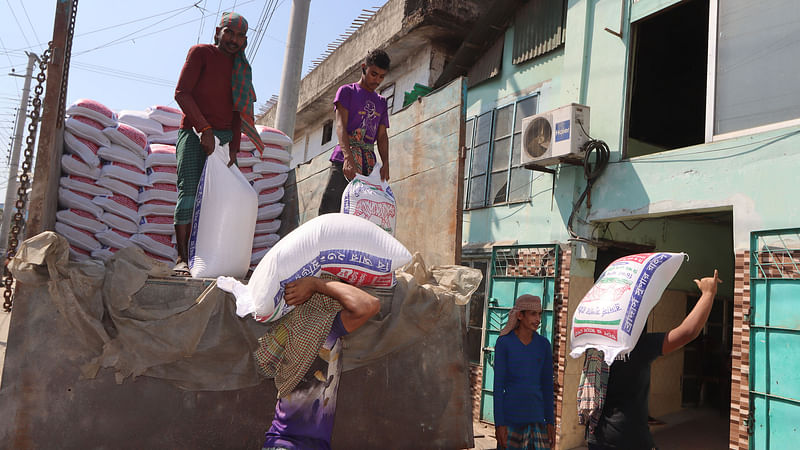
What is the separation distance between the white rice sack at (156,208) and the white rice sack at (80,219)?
0.40 metres

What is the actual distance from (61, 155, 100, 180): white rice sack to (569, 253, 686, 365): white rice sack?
3.87 meters

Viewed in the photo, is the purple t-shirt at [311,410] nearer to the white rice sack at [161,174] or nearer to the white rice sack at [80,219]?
the white rice sack at [80,219]

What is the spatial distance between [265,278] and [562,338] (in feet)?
16.4

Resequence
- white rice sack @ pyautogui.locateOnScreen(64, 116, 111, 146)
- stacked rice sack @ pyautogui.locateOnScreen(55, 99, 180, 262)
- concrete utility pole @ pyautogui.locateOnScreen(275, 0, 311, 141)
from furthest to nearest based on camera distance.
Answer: concrete utility pole @ pyautogui.locateOnScreen(275, 0, 311, 141) → white rice sack @ pyautogui.locateOnScreen(64, 116, 111, 146) → stacked rice sack @ pyautogui.locateOnScreen(55, 99, 180, 262)

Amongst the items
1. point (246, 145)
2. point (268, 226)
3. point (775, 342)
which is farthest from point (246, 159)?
point (775, 342)

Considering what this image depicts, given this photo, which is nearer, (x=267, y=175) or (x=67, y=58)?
(x=67, y=58)

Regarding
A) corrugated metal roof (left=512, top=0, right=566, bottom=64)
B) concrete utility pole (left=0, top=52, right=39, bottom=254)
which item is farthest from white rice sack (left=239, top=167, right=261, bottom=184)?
concrete utility pole (left=0, top=52, right=39, bottom=254)

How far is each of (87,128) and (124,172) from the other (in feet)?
1.47

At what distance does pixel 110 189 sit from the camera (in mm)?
4625

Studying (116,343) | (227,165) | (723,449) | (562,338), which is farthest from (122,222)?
(723,449)

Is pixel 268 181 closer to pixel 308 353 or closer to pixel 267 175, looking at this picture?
pixel 267 175

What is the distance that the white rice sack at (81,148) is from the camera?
439 cm

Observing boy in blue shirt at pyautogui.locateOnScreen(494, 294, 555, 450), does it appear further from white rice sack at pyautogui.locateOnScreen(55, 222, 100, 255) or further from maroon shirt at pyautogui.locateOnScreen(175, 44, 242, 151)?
white rice sack at pyautogui.locateOnScreen(55, 222, 100, 255)

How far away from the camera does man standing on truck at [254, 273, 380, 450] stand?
6.72 feet
